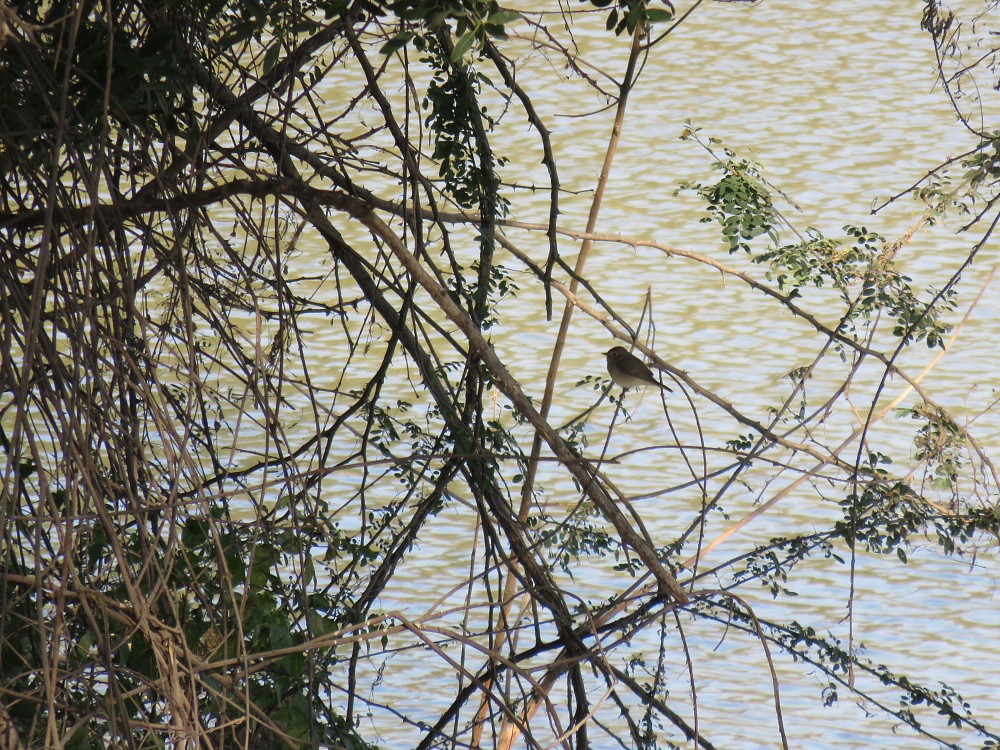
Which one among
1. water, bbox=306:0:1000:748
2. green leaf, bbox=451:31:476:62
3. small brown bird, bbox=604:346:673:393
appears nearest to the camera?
green leaf, bbox=451:31:476:62

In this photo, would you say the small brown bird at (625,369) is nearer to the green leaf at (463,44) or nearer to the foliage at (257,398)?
the foliage at (257,398)

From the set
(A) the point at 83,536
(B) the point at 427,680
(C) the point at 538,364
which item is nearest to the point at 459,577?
(B) the point at 427,680

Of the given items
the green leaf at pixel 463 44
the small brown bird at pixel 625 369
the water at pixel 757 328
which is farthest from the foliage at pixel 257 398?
the small brown bird at pixel 625 369

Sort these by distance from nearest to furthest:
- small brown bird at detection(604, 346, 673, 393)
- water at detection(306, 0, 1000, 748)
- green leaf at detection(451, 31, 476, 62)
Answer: green leaf at detection(451, 31, 476, 62)
small brown bird at detection(604, 346, 673, 393)
water at detection(306, 0, 1000, 748)

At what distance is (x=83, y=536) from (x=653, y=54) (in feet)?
23.9

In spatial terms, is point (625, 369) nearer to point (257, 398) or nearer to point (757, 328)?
point (257, 398)

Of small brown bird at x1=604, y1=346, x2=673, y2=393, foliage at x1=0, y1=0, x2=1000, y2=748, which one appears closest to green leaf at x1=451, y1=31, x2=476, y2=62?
foliage at x1=0, y1=0, x2=1000, y2=748

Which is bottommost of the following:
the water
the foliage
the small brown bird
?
the foliage

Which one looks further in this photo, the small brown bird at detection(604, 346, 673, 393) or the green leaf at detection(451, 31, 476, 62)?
the small brown bird at detection(604, 346, 673, 393)

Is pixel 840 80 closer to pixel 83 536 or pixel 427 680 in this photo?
pixel 427 680

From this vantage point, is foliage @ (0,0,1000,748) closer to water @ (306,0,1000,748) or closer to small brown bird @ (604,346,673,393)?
water @ (306,0,1000,748)

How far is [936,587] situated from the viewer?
440 cm

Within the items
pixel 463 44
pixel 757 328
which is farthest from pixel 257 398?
pixel 757 328

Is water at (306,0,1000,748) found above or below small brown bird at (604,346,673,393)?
above
